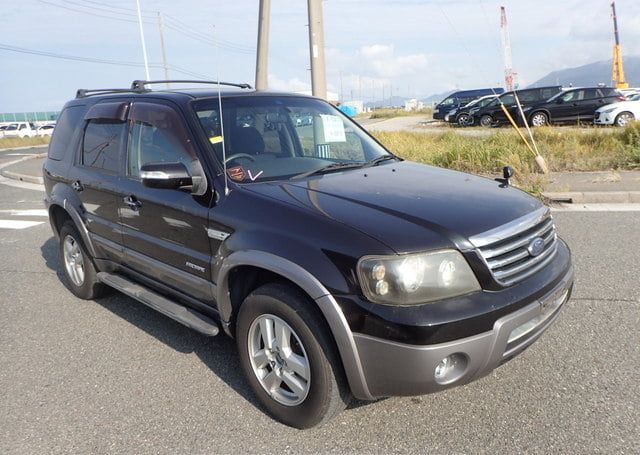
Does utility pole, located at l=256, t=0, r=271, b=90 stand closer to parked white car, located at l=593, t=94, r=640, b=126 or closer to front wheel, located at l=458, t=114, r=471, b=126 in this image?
parked white car, located at l=593, t=94, r=640, b=126

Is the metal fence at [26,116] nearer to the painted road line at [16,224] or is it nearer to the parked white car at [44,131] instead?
the parked white car at [44,131]

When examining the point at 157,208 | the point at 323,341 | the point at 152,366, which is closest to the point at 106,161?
the point at 157,208

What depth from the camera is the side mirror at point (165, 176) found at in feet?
9.71

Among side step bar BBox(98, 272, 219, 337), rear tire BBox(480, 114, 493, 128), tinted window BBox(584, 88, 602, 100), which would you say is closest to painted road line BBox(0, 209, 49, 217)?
side step bar BBox(98, 272, 219, 337)

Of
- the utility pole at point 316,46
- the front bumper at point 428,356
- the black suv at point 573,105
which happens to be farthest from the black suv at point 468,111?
the front bumper at point 428,356

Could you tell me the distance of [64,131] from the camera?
4922 millimetres

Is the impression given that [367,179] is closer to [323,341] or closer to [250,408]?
[323,341]

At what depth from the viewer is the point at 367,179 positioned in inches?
128

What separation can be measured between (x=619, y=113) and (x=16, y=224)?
65.1ft

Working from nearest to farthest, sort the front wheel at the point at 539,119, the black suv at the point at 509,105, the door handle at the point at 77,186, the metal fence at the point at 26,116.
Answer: the door handle at the point at 77,186
the front wheel at the point at 539,119
the black suv at the point at 509,105
the metal fence at the point at 26,116

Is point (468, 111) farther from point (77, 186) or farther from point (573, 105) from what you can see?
point (77, 186)

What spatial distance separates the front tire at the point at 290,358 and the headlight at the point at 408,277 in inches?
13.9

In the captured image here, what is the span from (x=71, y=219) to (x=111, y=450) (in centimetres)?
275

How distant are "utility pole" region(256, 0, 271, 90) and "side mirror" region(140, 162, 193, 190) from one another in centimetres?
905
